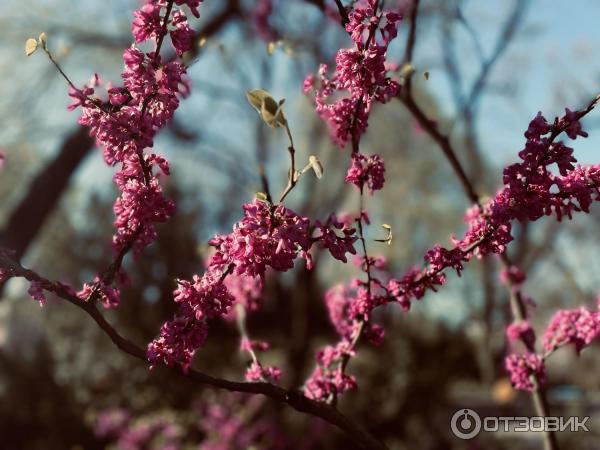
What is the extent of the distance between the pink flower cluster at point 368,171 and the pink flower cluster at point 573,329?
1.05 metres

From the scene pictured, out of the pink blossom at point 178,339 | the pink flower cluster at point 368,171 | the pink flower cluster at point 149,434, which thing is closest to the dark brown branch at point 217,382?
the pink blossom at point 178,339

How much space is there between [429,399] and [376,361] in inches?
46.7

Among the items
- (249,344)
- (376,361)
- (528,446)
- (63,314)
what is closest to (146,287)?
(63,314)

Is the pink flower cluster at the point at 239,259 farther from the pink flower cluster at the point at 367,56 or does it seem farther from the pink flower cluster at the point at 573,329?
the pink flower cluster at the point at 573,329

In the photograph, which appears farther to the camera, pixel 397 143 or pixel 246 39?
pixel 397 143

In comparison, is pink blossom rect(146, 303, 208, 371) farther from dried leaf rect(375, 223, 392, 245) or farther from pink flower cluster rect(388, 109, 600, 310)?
pink flower cluster rect(388, 109, 600, 310)

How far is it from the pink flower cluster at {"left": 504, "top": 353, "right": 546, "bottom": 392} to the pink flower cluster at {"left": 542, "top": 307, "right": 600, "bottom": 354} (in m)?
0.08

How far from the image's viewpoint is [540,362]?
8.59 ft

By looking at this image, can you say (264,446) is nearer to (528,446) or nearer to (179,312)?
(179,312)

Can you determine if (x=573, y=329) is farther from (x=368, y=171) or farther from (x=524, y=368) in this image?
(x=368, y=171)

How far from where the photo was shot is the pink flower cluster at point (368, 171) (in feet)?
6.84

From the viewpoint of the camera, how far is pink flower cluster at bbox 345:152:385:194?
2086 millimetres

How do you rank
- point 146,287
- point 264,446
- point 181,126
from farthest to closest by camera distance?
point 146,287 → point 181,126 → point 264,446

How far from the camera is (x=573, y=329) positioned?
8.38 feet
